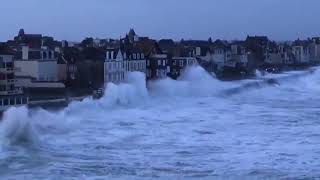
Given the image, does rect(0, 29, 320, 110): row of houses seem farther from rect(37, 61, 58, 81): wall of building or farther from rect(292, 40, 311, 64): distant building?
rect(292, 40, 311, 64): distant building

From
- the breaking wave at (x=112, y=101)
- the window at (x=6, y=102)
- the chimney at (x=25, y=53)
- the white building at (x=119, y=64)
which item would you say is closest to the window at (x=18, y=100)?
the window at (x=6, y=102)

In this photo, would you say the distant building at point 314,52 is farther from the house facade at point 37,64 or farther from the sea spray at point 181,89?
the house facade at point 37,64

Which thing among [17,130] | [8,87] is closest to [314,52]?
[8,87]

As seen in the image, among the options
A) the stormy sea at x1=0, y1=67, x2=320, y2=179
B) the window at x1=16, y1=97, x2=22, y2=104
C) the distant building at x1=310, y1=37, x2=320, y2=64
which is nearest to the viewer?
the stormy sea at x1=0, y1=67, x2=320, y2=179

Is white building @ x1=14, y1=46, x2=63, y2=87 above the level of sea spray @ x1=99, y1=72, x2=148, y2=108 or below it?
above

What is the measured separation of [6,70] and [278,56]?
273 ft

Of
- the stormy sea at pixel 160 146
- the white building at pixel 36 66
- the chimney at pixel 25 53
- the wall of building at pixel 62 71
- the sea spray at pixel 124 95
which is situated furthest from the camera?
the wall of building at pixel 62 71

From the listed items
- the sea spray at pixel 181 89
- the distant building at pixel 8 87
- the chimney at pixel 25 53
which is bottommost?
the sea spray at pixel 181 89

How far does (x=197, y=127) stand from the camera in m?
20.8

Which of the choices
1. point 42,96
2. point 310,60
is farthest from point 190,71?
point 310,60

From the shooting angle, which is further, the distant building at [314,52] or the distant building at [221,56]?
the distant building at [314,52]

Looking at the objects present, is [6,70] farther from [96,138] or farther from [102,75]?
[96,138]

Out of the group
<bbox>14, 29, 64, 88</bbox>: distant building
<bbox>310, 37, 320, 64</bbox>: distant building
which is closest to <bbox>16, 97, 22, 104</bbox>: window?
<bbox>14, 29, 64, 88</bbox>: distant building

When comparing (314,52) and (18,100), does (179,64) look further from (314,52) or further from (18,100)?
(314,52)
